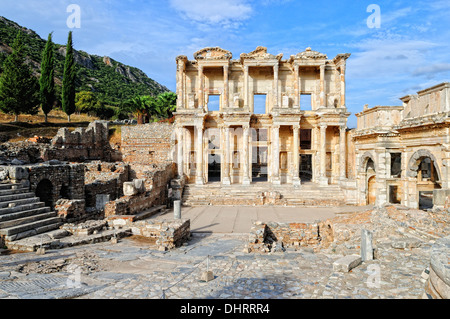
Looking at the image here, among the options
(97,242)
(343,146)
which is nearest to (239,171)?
(343,146)

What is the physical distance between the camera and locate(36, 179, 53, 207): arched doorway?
1446 centimetres

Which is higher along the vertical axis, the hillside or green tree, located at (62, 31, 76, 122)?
the hillside

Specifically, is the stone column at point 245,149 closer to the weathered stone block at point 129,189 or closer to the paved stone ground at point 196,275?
the weathered stone block at point 129,189

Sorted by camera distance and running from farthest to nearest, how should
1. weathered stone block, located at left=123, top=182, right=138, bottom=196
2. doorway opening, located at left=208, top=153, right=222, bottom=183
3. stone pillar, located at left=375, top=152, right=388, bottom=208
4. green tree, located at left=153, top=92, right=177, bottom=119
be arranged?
green tree, located at left=153, top=92, right=177, bottom=119, doorway opening, located at left=208, top=153, right=222, bottom=183, stone pillar, located at left=375, top=152, right=388, bottom=208, weathered stone block, located at left=123, top=182, right=138, bottom=196

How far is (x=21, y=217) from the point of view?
35.8ft

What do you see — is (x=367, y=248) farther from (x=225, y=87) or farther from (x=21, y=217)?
(x=225, y=87)

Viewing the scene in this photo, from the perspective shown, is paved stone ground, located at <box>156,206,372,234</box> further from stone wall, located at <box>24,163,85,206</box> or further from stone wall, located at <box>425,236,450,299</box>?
stone wall, located at <box>425,236,450,299</box>

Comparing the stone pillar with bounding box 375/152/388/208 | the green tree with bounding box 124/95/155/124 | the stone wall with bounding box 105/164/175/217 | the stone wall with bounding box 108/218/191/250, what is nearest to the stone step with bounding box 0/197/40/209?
the stone wall with bounding box 108/218/191/250

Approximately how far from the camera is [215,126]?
27297mm

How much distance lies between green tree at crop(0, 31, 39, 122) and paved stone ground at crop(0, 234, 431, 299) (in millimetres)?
34806

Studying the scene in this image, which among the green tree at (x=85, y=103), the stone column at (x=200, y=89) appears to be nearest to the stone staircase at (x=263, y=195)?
the stone column at (x=200, y=89)

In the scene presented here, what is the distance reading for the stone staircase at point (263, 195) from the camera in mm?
22500

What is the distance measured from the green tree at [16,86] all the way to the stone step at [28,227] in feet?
104

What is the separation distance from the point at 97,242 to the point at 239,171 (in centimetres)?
1841
